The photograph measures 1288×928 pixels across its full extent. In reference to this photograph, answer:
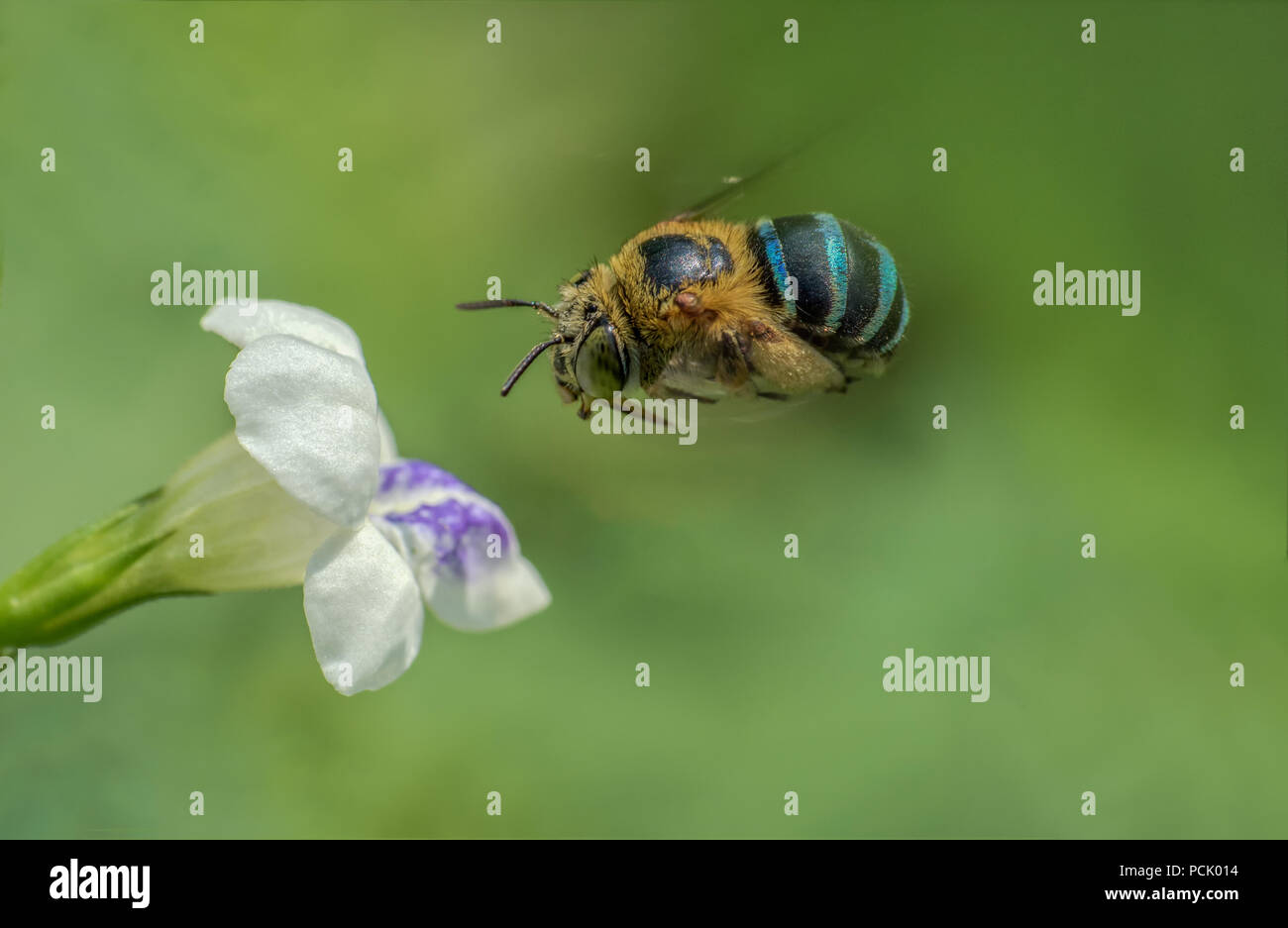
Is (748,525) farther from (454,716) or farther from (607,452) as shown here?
(454,716)

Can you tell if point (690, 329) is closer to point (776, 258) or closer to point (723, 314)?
point (723, 314)

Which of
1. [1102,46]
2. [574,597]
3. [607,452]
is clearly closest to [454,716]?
[574,597]

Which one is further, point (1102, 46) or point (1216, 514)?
point (1102, 46)

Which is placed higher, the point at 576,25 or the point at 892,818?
the point at 576,25
